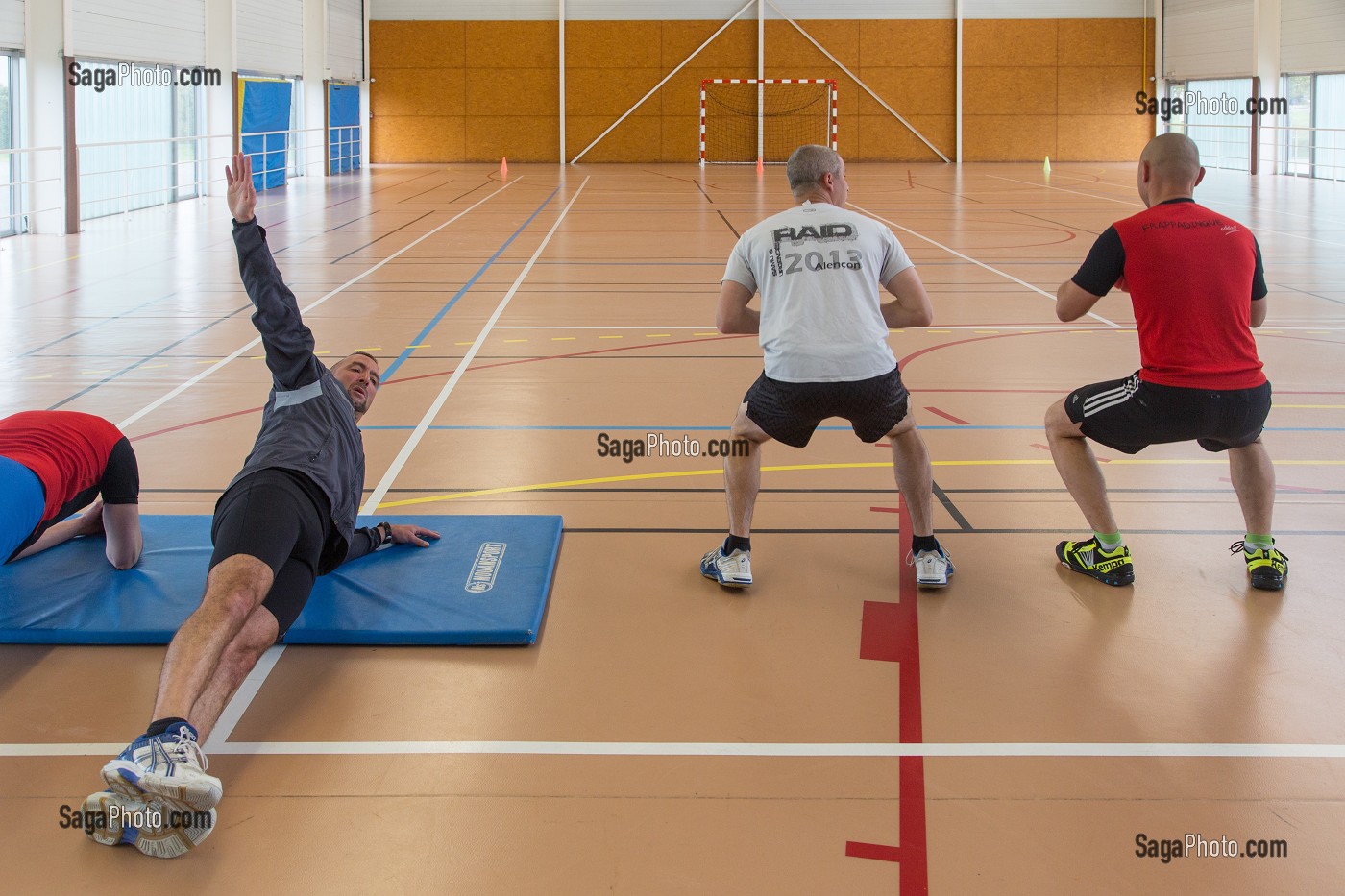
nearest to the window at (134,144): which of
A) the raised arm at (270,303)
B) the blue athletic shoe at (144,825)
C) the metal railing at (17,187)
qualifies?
the metal railing at (17,187)

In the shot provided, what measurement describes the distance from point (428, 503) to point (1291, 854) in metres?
3.71

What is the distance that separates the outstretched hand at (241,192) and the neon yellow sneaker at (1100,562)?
3058 mm

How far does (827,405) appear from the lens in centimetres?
438

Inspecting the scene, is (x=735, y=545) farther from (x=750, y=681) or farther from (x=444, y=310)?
(x=444, y=310)

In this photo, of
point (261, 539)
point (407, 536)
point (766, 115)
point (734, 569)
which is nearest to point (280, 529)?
point (261, 539)

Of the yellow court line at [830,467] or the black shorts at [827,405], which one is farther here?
the yellow court line at [830,467]

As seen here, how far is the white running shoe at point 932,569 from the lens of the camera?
4.53 metres

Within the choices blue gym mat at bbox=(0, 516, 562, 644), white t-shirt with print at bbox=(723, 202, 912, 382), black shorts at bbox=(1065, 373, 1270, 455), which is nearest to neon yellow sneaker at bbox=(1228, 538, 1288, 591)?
black shorts at bbox=(1065, 373, 1270, 455)

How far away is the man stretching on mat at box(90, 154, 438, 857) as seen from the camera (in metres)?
2.86

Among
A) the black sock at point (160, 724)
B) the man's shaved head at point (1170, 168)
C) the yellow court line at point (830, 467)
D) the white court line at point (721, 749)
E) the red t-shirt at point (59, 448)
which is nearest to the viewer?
the black sock at point (160, 724)

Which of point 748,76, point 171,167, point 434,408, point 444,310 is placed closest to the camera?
point 434,408

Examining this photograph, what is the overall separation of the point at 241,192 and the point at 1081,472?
3.00 metres

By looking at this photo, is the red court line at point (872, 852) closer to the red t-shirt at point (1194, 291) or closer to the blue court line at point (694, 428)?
the red t-shirt at point (1194, 291)

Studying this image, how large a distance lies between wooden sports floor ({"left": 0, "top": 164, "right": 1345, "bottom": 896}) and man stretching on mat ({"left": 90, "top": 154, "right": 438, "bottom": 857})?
0.18 metres
